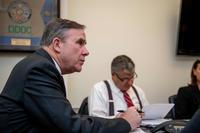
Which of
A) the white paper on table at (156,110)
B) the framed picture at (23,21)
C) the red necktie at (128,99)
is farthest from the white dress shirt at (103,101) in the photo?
the framed picture at (23,21)

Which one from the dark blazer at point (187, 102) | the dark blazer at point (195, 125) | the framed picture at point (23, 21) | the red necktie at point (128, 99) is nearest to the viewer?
the dark blazer at point (195, 125)

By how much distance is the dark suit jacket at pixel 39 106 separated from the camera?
4.20 feet

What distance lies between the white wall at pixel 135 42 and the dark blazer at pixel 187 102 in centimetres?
46

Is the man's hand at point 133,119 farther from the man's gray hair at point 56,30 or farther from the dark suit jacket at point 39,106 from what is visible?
the man's gray hair at point 56,30

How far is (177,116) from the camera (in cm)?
334

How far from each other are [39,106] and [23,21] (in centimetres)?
187

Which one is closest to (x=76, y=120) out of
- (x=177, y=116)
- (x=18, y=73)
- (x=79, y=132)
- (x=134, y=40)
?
(x=79, y=132)

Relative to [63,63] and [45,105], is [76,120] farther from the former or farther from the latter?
[63,63]

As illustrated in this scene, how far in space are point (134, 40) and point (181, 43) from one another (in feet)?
1.84

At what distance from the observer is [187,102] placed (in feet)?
11.3

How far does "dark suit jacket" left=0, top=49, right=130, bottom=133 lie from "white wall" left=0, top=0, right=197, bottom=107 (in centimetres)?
187

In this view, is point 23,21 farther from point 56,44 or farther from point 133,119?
point 133,119

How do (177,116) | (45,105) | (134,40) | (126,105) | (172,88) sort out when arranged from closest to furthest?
(45,105) → (126,105) → (177,116) → (134,40) → (172,88)

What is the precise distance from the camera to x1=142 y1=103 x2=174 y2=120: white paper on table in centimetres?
236
